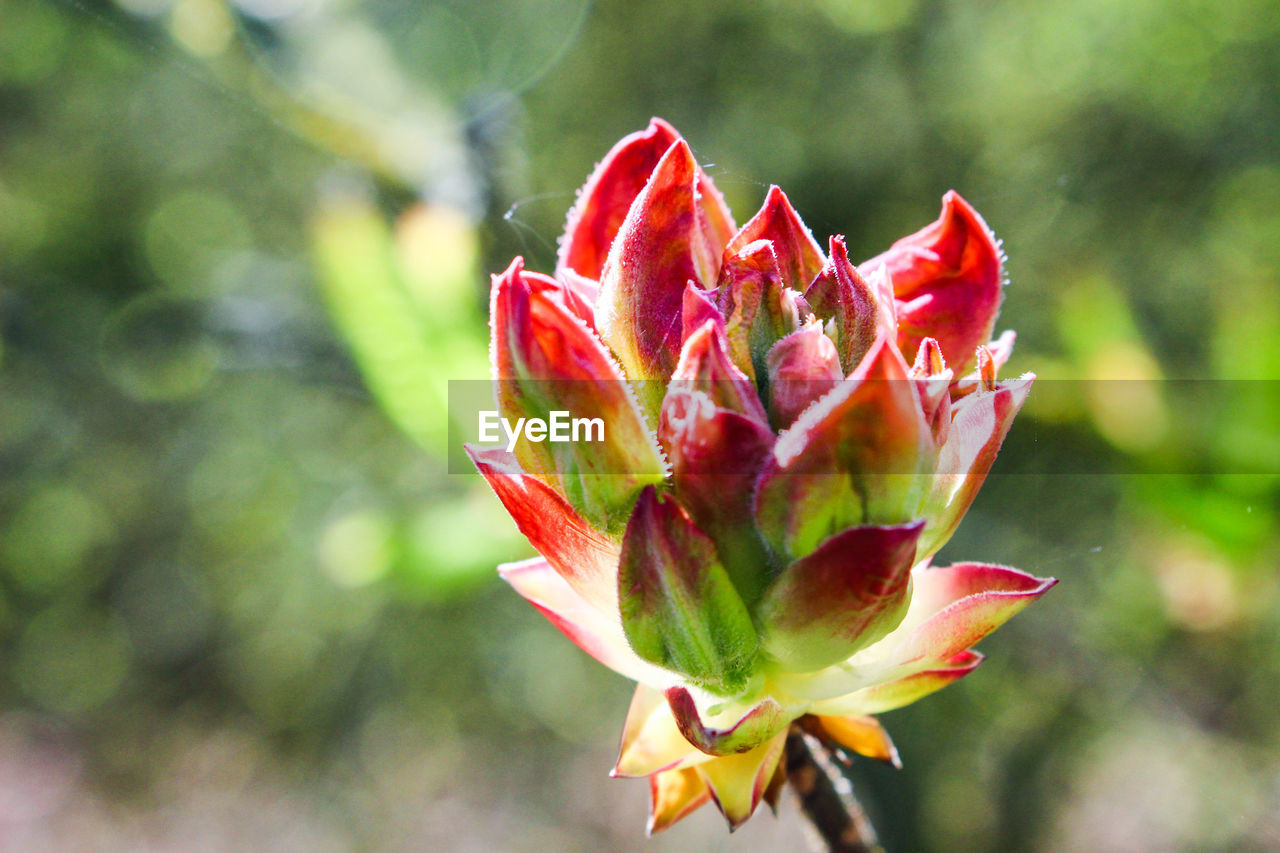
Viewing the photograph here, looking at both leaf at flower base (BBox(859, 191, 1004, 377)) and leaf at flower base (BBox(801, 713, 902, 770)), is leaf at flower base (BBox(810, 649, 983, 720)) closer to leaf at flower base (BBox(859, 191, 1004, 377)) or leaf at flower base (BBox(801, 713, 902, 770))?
leaf at flower base (BBox(801, 713, 902, 770))

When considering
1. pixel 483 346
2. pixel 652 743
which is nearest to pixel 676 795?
pixel 652 743

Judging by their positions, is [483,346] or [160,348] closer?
[483,346]

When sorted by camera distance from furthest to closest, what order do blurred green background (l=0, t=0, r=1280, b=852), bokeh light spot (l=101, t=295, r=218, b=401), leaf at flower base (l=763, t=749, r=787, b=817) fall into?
bokeh light spot (l=101, t=295, r=218, b=401) < blurred green background (l=0, t=0, r=1280, b=852) < leaf at flower base (l=763, t=749, r=787, b=817)

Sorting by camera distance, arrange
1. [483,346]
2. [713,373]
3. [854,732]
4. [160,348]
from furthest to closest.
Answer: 1. [160,348]
2. [483,346]
3. [854,732]
4. [713,373]

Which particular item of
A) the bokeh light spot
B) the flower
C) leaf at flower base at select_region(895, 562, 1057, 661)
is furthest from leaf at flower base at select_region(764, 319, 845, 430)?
the bokeh light spot

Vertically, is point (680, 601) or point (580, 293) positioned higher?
point (580, 293)

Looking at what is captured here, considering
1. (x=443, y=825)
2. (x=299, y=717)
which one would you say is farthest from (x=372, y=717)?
(x=443, y=825)

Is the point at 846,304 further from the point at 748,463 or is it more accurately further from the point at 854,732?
the point at 854,732
